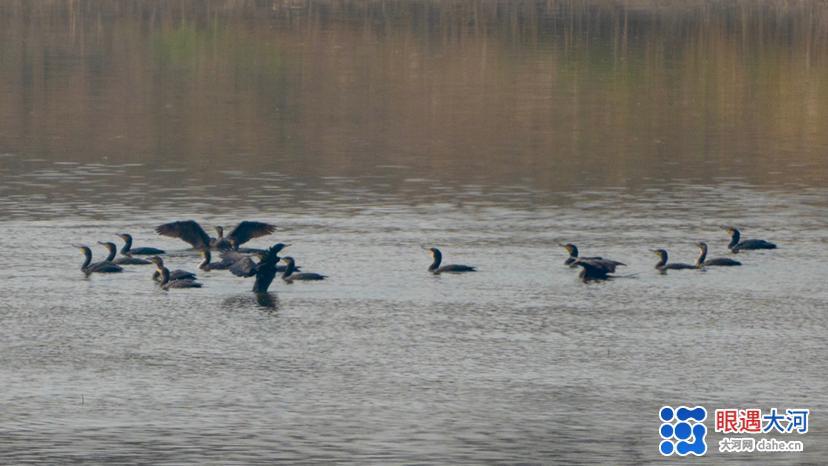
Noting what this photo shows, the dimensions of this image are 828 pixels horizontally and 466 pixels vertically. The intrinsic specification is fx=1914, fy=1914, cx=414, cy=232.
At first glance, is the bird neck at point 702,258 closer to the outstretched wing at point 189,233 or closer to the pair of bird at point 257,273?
the pair of bird at point 257,273

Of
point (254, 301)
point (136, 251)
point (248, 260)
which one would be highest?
point (248, 260)

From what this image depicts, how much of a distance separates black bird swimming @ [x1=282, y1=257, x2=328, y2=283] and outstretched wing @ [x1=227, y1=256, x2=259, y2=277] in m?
0.50

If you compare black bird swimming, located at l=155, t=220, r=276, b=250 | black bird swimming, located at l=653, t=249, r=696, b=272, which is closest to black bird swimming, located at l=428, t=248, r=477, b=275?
black bird swimming, located at l=653, t=249, r=696, b=272

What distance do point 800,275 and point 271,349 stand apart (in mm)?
9470

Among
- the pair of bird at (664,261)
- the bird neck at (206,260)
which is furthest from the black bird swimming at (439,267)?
the bird neck at (206,260)

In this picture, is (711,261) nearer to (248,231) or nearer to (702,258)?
(702,258)

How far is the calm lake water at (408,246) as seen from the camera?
69.6 feet

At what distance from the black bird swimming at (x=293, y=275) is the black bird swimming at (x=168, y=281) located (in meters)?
1.34

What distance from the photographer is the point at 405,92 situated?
192 feet

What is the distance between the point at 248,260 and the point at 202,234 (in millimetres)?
2236

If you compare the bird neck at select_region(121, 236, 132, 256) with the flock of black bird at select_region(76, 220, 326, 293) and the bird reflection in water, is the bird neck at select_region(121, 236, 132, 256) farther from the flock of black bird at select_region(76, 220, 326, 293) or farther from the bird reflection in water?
the bird reflection in water

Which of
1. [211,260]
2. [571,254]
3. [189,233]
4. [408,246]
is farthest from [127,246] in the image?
[571,254]

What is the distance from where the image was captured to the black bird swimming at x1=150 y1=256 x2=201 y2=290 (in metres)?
28.4

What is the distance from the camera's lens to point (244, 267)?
28.9 meters
